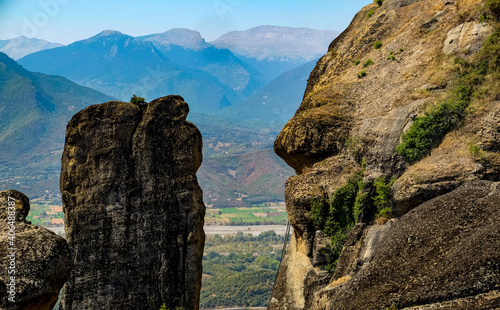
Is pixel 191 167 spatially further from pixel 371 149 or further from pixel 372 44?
pixel 372 44

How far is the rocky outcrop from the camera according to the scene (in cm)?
2594

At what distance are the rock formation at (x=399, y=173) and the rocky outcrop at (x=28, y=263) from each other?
13.1 meters

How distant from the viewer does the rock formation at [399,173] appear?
28281 mm

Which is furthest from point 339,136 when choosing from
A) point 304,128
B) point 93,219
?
point 93,219

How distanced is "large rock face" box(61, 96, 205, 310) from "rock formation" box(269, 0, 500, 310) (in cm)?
652

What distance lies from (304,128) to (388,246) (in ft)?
41.6

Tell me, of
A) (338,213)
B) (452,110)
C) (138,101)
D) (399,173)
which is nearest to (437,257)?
(399,173)

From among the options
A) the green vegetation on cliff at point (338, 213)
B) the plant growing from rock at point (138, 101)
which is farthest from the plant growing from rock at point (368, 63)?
the plant growing from rock at point (138, 101)

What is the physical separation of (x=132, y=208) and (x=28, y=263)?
14387mm

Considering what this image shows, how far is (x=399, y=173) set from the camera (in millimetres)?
35906

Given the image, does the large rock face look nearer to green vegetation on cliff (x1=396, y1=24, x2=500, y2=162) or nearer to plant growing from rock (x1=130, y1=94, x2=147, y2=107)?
plant growing from rock (x1=130, y1=94, x2=147, y2=107)

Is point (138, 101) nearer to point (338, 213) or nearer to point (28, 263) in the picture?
point (338, 213)

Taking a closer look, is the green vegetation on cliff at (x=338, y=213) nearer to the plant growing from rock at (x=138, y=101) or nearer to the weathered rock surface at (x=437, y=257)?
the weathered rock surface at (x=437, y=257)

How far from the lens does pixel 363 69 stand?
148ft
